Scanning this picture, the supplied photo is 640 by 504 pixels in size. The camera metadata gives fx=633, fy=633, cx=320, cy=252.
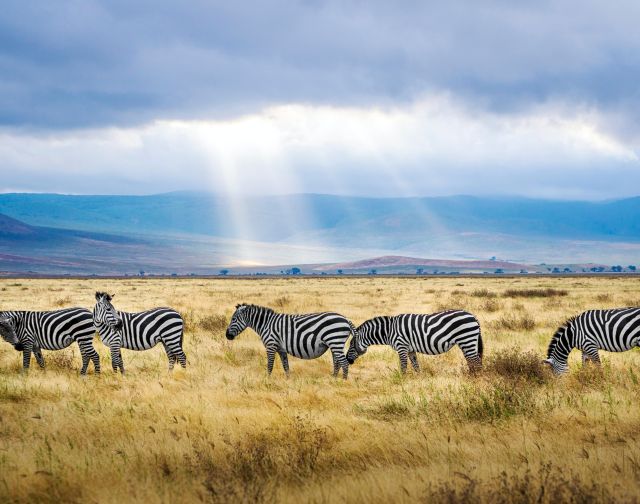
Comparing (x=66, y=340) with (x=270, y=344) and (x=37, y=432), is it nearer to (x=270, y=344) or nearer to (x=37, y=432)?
(x=270, y=344)

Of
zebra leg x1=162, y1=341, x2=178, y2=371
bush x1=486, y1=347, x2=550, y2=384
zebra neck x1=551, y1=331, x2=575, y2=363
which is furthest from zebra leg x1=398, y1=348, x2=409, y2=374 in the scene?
zebra leg x1=162, y1=341, x2=178, y2=371

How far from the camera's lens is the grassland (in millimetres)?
6859

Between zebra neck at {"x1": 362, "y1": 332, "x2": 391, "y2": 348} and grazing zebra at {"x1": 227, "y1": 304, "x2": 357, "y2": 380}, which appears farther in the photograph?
zebra neck at {"x1": 362, "y1": 332, "x2": 391, "y2": 348}

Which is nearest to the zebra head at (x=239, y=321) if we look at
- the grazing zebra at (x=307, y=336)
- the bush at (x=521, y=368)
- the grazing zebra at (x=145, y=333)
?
the grazing zebra at (x=307, y=336)

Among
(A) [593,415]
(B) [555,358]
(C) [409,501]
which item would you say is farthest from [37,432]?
(B) [555,358]

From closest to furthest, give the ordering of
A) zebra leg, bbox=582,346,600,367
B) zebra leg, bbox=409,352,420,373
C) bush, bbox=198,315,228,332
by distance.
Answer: zebra leg, bbox=582,346,600,367
zebra leg, bbox=409,352,420,373
bush, bbox=198,315,228,332

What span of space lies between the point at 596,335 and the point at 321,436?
308 inches

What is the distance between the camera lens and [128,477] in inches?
293

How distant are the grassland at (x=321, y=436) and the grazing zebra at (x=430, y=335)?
0.57 m

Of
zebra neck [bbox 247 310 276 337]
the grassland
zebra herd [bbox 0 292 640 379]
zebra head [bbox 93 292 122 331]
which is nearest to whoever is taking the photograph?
the grassland

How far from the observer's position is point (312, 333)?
1470 cm

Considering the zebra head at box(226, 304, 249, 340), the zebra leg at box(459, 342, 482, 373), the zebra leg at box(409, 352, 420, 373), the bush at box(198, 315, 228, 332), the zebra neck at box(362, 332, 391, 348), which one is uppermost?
the zebra head at box(226, 304, 249, 340)

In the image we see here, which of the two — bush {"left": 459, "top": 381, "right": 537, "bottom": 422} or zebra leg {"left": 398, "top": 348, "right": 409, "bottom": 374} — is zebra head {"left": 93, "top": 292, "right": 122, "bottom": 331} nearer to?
zebra leg {"left": 398, "top": 348, "right": 409, "bottom": 374}

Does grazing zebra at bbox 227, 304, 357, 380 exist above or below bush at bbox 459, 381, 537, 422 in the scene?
above
